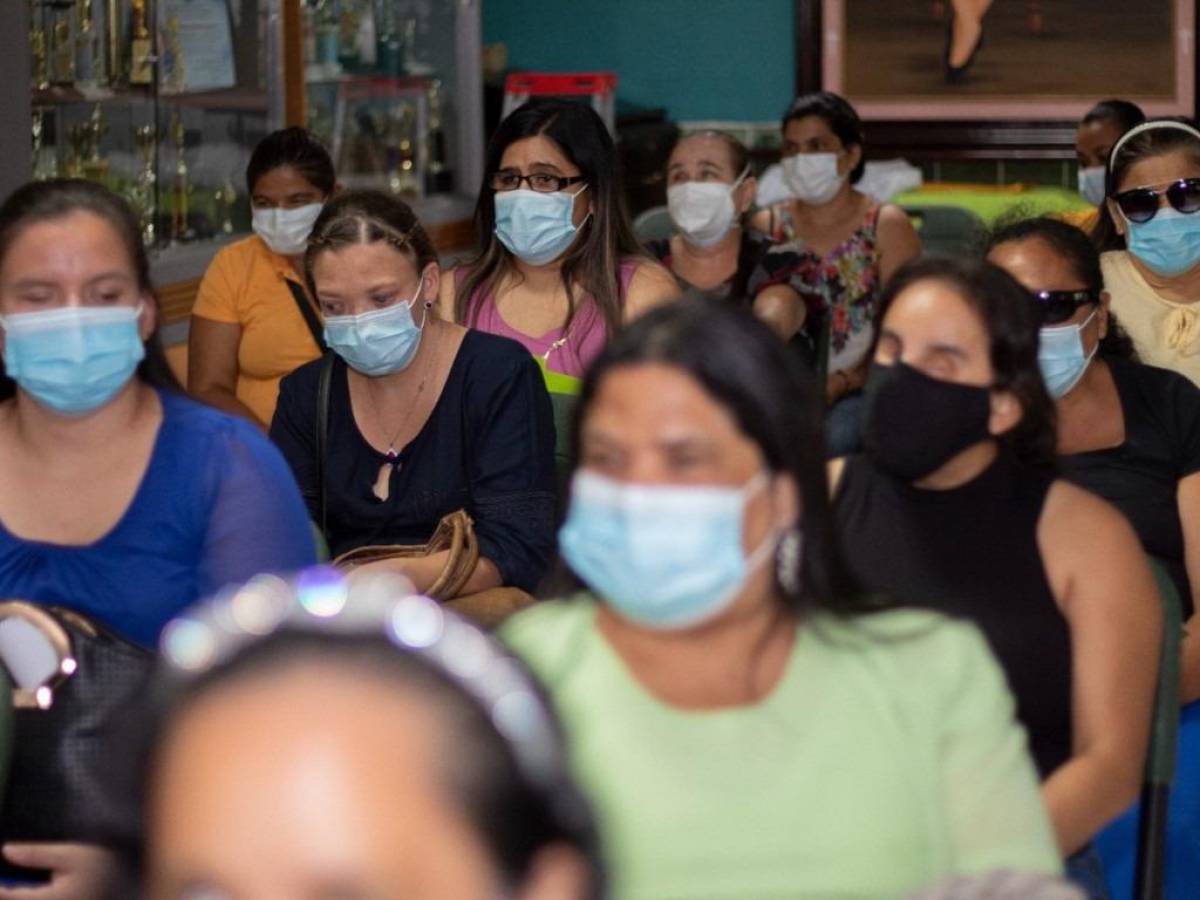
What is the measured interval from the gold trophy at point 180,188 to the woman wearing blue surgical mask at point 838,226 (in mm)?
1862

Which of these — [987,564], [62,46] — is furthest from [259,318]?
[987,564]

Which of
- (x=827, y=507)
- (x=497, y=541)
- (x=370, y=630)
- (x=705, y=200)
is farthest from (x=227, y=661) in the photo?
(x=705, y=200)

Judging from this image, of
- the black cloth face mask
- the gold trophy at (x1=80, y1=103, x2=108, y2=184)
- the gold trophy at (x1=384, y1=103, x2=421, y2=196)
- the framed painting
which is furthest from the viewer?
the framed painting

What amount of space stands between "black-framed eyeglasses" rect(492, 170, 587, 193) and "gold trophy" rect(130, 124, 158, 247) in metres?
1.78

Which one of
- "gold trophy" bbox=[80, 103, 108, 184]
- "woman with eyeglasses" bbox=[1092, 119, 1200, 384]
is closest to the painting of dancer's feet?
"gold trophy" bbox=[80, 103, 108, 184]

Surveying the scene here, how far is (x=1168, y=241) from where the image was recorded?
14.1 ft

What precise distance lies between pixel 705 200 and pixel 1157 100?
14.1ft

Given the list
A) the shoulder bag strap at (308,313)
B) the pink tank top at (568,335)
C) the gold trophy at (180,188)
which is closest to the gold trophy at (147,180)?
the gold trophy at (180,188)

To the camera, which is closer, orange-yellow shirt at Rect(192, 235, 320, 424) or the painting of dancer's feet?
orange-yellow shirt at Rect(192, 235, 320, 424)

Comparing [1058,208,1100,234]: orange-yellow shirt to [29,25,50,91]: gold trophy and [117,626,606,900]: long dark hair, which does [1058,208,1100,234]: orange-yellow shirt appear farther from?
[117,626,606,900]: long dark hair

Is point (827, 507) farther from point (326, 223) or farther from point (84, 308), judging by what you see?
point (326, 223)

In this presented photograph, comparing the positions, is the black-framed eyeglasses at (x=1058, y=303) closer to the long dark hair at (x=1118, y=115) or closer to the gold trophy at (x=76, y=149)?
the gold trophy at (x=76, y=149)

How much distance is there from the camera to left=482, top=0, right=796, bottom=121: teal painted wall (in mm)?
9477

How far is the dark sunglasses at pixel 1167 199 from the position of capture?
4316 millimetres
